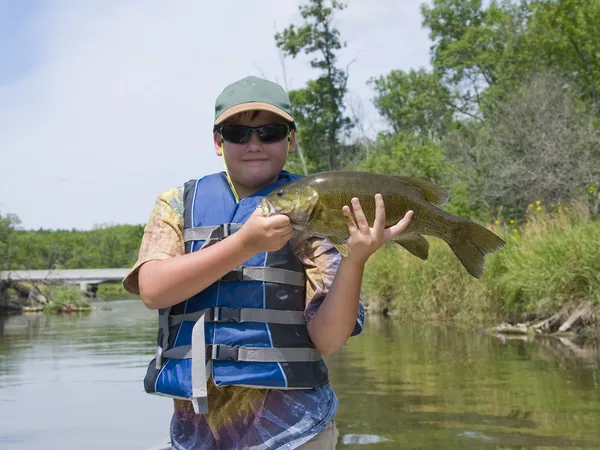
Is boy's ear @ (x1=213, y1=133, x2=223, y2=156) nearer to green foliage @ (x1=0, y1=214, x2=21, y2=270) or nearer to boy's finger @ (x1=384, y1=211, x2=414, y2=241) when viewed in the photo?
boy's finger @ (x1=384, y1=211, x2=414, y2=241)

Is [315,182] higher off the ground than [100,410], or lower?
higher

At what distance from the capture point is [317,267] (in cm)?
287

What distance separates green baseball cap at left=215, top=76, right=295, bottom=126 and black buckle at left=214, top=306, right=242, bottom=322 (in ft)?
2.32

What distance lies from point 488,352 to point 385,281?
10.7 metres

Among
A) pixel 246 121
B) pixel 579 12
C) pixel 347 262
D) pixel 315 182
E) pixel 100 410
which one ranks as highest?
pixel 579 12

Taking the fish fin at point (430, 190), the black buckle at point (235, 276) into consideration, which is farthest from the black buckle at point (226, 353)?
the fish fin at point (430, 190)

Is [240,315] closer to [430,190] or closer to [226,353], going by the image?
[226,353]

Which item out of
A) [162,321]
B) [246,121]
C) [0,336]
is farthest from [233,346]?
[0,336]

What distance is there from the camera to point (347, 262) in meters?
2.65

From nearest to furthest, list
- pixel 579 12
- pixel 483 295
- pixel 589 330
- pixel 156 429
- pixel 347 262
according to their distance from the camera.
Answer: pixel 347 262
pixel 156 429
pixel 589 330
pixel 483 295
pixel 579 12

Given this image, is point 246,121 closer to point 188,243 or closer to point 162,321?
point 188,243

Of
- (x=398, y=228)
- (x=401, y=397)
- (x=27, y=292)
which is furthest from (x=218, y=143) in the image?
(x=27, y=292)

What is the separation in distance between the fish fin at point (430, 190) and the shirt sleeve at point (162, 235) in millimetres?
883

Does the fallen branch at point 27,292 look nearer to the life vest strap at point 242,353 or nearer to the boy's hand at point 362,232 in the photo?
the life vest strap at point 242,353
